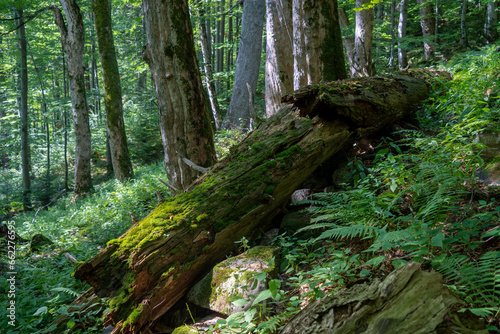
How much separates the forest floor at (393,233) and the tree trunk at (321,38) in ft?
5.20

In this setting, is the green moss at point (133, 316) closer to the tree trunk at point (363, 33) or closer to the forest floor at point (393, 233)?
the forest floor at point (393, 233)

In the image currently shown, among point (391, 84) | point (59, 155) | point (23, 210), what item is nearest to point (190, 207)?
point (391, 84)

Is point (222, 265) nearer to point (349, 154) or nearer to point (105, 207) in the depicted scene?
point (349, 154)

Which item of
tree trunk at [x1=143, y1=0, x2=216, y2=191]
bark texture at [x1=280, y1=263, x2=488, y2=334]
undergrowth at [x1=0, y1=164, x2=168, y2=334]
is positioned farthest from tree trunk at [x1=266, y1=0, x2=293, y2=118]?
bark texture at [x1=280, y1=263, x2=488, y2=334]

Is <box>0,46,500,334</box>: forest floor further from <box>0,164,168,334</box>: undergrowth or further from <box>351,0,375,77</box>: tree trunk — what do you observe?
<box>351,0,375,77</box>: tree trunk

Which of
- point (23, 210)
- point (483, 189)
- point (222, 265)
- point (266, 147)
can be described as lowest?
point (23, 210)

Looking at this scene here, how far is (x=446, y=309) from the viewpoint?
1.51m

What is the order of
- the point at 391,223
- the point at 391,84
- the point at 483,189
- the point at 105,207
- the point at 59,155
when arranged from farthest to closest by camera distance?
the point at 59,155 < the point at 105,207 < the point at 391,84 < the point at 483,189 < the point at 391,223

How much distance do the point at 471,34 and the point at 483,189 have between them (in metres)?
16.0

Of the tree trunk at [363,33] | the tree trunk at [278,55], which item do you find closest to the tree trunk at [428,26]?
the tree trunk at [363,33]

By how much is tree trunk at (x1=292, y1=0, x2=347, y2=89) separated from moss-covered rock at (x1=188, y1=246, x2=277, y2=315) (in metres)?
3.58

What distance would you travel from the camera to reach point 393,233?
210cm

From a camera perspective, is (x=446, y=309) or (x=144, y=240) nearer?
(x=446, y=309)

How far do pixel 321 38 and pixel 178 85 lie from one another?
2643 millimetres
